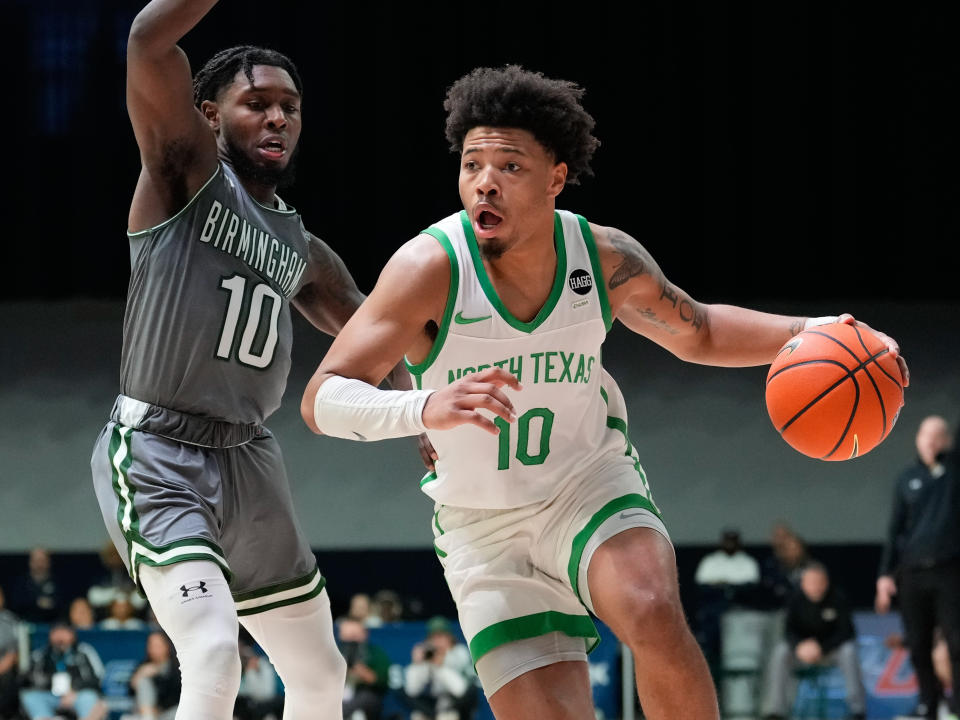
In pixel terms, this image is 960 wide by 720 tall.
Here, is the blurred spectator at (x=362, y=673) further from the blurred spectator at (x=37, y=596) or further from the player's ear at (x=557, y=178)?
the player's ear at (x=557, y=178)

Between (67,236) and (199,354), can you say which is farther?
(67,236)

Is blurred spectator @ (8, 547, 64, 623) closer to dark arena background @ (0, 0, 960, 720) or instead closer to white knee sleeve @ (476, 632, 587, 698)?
dark arena background @ (0, 0, 960, 720)

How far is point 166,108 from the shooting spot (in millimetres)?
3830

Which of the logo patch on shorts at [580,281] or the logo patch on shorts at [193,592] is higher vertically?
the logo patch on shorts at [580,281]

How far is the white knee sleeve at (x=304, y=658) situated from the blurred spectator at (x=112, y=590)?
275 inches

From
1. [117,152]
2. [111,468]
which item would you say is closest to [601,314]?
[111,468]

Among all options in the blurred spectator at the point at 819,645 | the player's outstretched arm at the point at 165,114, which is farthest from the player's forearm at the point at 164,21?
the blurred spectator at the point at 819,645

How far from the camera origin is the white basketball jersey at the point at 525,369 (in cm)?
374

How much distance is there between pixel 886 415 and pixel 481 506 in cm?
126

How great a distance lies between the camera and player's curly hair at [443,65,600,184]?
3.79m

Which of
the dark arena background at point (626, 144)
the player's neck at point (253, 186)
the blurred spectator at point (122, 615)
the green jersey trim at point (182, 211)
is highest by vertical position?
the dark arena background at point (626, 144)

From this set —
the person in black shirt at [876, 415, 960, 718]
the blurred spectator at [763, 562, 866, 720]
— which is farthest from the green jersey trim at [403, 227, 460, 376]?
the blurred spectator at [763, 562, 866, 720]

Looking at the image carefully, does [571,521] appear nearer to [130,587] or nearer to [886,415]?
[886,415]

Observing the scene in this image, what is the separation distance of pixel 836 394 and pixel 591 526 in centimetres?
83
